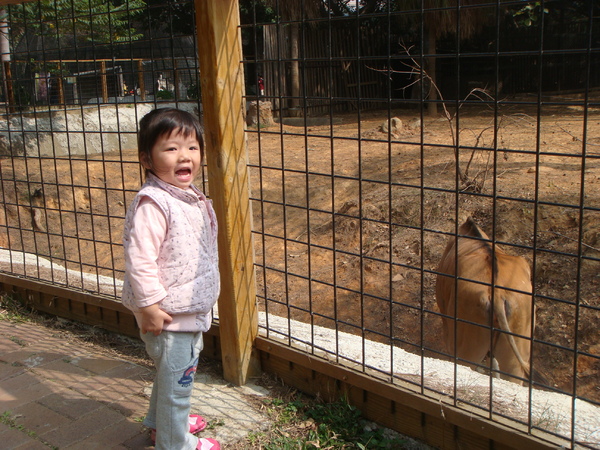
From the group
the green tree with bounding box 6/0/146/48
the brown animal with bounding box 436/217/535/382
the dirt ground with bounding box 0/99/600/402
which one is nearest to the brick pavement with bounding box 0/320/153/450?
the dirt ground with bounding box 0/99/600/402

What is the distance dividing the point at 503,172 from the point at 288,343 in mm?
5930

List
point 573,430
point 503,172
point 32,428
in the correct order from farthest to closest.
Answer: point 503,172, point 32,428, point 573,430

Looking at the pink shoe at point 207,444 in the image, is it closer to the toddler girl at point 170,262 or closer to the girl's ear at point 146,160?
the toddler girl at point 170,262

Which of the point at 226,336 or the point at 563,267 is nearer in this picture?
the point at 226,336

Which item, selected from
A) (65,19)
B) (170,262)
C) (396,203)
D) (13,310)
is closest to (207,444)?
(170,262)

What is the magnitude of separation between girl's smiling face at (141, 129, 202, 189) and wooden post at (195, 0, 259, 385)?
632 millimetres

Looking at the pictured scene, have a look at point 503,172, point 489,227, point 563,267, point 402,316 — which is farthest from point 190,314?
point 503,172

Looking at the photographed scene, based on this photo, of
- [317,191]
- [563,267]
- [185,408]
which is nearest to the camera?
[185,408]

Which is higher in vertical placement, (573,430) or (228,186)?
(228,186)

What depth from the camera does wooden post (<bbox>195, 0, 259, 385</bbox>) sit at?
3264 millimetres

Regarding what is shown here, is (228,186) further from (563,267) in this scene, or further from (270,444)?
(563,267)

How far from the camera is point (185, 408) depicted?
2791 mm

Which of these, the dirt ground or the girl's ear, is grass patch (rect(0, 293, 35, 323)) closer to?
the dirt ground

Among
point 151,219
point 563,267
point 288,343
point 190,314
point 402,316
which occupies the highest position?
point 151,219
